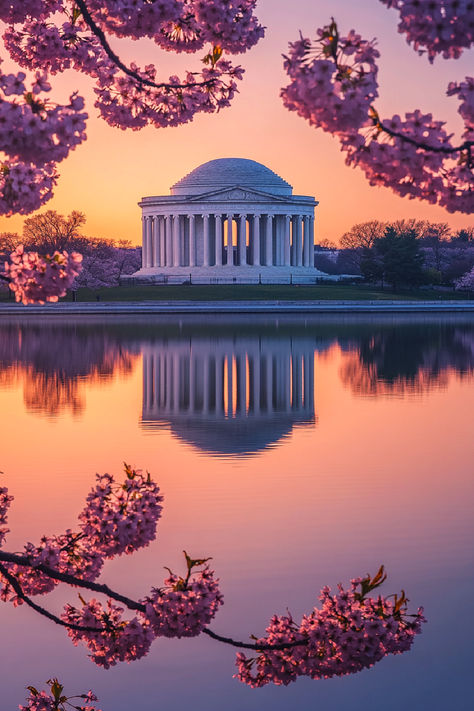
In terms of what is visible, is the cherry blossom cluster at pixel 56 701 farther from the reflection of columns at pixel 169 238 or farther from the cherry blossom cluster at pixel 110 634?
the reflection of columns at pixel 169 238

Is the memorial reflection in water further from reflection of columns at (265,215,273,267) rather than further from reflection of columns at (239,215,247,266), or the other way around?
reflection of columns at (265,215,273,267)

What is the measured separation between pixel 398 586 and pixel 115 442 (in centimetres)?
1282

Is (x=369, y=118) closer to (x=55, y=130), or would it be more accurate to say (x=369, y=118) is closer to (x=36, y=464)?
(x=55, y=130)

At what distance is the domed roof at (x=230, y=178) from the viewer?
158125 mm

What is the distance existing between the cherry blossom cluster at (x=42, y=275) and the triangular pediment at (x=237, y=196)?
476 feet

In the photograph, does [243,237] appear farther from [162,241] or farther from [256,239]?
[162,241]

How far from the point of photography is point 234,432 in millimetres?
27047

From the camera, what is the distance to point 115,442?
81.3ft

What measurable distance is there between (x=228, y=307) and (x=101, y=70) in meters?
86.9

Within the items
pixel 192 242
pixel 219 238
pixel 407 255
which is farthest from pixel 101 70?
pixel 192 242

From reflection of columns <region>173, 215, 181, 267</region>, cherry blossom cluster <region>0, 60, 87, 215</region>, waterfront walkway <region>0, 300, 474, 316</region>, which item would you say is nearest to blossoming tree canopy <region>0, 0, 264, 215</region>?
cherry blossom cluster <region>0, 60, 87, 215</region>

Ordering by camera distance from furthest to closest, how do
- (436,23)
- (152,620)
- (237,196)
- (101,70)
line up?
(237,196), (101,70), (152,620), (436,23)

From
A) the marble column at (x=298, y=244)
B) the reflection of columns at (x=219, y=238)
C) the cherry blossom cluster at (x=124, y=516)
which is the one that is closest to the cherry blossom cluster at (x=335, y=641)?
the cherry blossom cluster at (x=124, y=516)

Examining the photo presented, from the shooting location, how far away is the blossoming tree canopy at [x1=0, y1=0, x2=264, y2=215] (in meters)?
9.16
